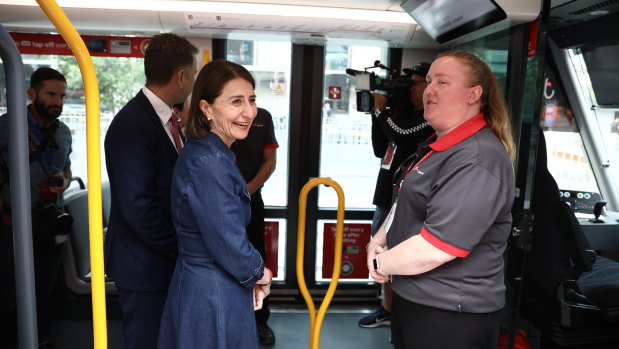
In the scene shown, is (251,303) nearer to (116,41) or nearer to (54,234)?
(54,234)

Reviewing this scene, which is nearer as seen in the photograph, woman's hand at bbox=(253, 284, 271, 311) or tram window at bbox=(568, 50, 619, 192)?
woman's hand at bbox=(253, 284, 271, 311)

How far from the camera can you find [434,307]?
184cm

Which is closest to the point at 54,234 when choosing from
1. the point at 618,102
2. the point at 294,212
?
the point at 294,212

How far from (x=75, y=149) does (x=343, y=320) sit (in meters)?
2.84

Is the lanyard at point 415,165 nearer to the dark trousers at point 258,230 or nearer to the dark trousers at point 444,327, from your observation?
the dark trousers at point 444,327

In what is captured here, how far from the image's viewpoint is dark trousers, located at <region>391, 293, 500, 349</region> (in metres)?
1.84

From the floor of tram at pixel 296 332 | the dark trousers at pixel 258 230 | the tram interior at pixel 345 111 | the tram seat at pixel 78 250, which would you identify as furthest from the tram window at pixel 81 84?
the dark trousers at pixel 258 230

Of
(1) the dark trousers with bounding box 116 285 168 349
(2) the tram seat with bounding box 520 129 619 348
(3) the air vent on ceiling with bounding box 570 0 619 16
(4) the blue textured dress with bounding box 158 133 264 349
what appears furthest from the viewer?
(2) the tram seat with bounding box 520 129 619 348

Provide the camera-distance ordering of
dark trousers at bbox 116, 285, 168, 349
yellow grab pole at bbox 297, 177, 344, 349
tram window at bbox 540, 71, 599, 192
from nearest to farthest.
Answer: dark trousers at bbox 116, 285, 168, 349 → yellow grab pole at bbox 297, 177, 344, 349 → tram window at bbox 540, 71, 599, 192

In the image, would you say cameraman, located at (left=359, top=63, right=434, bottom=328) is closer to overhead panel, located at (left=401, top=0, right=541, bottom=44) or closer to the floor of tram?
overhead panel, located at (left=401, top=0, right=541, bottom=44)

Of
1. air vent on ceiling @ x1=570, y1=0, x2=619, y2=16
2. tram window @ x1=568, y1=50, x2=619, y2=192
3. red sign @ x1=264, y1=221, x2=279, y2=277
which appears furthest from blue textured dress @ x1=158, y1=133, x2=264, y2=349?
tram window @ x1=568, y1=50, x2=619, y2=192

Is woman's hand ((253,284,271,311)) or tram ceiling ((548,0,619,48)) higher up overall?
tram ceiling ((548,0,619,48))

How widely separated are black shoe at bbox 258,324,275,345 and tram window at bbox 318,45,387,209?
4.22ft

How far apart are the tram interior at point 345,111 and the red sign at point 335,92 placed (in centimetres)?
5
